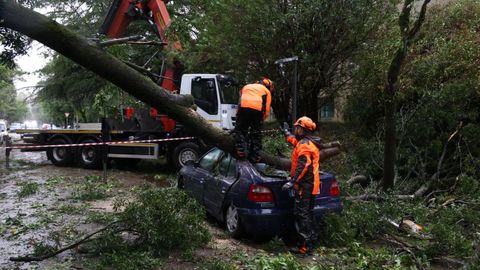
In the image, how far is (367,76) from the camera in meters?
12.1

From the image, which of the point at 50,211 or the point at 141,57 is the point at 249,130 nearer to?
the point at 50,211

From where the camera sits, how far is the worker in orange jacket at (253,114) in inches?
265

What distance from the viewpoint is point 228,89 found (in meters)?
12.3

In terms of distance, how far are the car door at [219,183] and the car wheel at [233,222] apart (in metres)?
0.19

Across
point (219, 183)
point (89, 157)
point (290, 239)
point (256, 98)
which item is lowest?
point (290, 239)

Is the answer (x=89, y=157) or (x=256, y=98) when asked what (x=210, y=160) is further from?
(x=89, y=157)

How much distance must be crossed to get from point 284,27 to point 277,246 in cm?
722

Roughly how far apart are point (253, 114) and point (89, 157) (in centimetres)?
941

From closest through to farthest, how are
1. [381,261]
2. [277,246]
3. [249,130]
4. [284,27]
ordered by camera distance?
1. [381,261]
2. [277,246]
3. [249,130]
4. [284,27]

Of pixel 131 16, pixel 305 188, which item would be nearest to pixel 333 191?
pixel 305 188

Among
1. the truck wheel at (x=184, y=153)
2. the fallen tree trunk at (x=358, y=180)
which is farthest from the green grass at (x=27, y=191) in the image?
the fallen tree trunk at (x=358, y=180)

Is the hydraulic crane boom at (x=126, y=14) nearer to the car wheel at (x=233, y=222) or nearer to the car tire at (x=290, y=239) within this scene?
the car wheel at (x=233, y=222)

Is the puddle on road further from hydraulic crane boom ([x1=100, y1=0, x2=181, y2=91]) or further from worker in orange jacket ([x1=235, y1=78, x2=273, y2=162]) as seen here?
hydraulic crane boom ([x1=100, y1=0, x2=181, y2=91])

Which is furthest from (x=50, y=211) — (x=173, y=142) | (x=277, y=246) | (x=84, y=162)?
(x=84, y=162)
